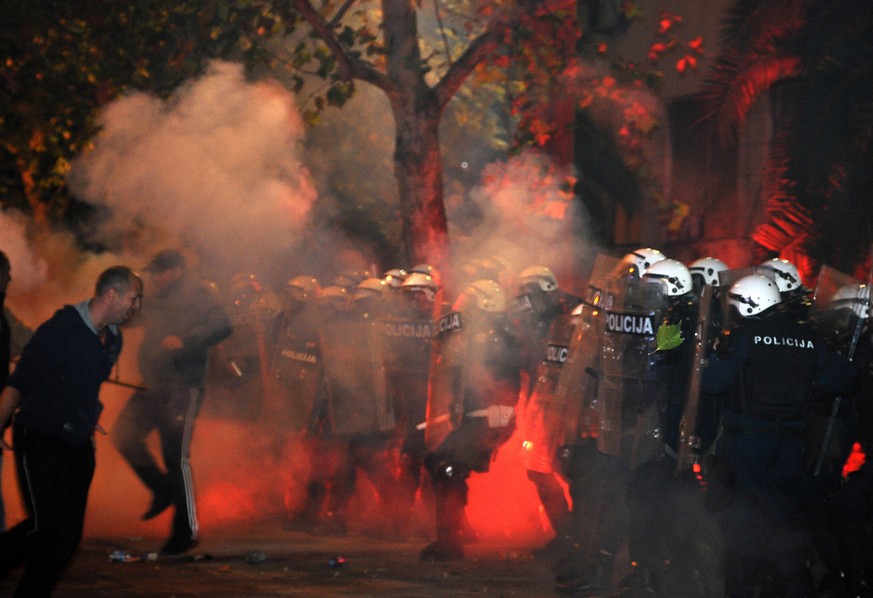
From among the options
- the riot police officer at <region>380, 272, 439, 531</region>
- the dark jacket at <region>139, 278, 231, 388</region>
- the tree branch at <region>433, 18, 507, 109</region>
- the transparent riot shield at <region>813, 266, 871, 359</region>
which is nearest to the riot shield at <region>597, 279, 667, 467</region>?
the transparent riot shield at <region>813, 266, 871, 359</region>

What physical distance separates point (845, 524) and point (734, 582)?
92 centimetres

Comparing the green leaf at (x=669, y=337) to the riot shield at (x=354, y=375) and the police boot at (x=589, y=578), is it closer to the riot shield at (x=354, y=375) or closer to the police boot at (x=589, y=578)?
the police boot at (x=589, y=578)

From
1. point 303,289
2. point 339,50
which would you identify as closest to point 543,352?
point 303,289

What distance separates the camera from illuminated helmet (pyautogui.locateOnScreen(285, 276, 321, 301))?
10602 millimetres

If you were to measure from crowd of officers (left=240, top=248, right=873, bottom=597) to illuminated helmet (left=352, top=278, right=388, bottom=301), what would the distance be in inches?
0.7

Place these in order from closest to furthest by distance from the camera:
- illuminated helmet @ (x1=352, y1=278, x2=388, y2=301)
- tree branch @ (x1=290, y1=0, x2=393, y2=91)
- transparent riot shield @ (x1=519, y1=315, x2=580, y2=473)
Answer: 1. transparent riot shield @ (x1=519, y1=315, x2=580, y2=473)
2. illuminated helmet @ (x1=352, y1=278, x2=388, y2=301)
3. tree branch @ (x1=290, y1=0, x2=393, y2=91)

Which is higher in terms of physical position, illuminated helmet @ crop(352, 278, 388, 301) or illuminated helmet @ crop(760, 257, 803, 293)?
illuminated helmet @ crop(352, 278, 388, 301)

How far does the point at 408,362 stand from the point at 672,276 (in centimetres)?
275

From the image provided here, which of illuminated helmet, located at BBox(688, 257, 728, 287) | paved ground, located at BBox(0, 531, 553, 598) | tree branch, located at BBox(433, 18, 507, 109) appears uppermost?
tree branch, located at BBox(433, 18, 507, 109)

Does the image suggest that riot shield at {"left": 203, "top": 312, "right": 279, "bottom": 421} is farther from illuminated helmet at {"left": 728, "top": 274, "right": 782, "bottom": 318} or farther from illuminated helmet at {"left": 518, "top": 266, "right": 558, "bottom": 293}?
illuminated helmet at {"left": 728, "top": 274, "right": 782, "bottom": 318}

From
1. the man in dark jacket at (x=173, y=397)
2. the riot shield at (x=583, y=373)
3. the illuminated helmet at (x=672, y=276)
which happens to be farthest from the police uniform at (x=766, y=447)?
the man in dark jacket at (x=173, y=397)

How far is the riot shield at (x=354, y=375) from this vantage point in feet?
32.0

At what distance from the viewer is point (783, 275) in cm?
711

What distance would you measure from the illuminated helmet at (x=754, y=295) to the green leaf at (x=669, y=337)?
0.33 meters
